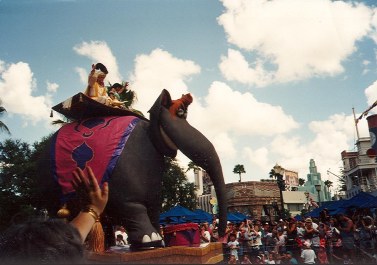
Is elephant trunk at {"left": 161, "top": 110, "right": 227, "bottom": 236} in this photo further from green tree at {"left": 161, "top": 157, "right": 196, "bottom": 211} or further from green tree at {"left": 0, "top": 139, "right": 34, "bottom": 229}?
green tree at {"left": 161, "top": 157, "right": 196, "bottom": 211}

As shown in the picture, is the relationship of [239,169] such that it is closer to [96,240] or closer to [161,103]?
[161,103]

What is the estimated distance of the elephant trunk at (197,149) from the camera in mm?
4391

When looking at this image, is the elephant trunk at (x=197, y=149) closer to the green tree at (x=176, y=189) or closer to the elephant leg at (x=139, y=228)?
the elephant leg at (x=139, y=228)

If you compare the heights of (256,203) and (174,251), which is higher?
(256,203)

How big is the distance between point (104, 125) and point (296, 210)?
56.1m

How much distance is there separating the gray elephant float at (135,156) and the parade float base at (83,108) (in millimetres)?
83

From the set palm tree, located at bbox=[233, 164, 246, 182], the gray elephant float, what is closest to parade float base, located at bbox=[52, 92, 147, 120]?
the gray elephant float

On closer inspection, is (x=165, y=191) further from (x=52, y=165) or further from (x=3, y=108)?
(x=52, y=165)

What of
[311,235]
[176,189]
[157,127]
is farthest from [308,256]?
[176,189]

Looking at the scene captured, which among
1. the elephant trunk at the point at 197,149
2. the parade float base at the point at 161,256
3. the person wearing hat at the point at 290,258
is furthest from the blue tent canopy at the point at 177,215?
the parade float base at the point at 161,256

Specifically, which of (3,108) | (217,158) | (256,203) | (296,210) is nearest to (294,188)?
(296,210)

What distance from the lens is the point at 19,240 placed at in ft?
3.52

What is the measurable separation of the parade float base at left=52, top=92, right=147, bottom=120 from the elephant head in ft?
1.89

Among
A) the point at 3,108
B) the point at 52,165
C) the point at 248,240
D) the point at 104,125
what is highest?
the point at 3,108
